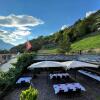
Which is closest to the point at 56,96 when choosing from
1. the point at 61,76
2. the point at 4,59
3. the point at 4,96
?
the point at 4,96

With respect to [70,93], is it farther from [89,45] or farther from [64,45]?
[89,45]

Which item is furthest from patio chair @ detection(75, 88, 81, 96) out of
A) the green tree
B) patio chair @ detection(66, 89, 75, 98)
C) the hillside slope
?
the hillside slope

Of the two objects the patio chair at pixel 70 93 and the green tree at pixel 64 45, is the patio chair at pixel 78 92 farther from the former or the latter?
the green tree at pixel 64 45

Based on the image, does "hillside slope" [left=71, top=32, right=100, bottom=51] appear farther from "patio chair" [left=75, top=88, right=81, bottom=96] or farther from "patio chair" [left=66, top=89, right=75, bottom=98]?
"patio chair" [left=66, top=89, right=75, bottom=98]

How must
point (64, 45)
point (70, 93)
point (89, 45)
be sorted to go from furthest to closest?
point (89, 45) → point (64, 45) → point (70, 93)

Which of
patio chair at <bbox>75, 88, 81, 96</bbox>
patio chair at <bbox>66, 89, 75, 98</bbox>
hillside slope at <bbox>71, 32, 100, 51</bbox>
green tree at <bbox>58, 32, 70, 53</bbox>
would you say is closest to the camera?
patio chair at <bbox>66, 89, 75, 98</bbox>

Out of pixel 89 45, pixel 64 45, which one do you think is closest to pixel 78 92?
pixel 64 45

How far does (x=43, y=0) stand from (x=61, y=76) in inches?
540

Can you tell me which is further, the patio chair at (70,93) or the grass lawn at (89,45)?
the grass lawn at (89,45)

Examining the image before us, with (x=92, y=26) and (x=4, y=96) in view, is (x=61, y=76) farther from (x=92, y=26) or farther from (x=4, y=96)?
(x=92, y=26)

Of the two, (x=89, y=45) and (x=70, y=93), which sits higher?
→ (x=89, y=45)

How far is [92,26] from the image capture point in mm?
59375

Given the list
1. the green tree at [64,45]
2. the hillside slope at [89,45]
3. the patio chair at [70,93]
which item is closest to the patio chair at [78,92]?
the patio chair at [70,93]

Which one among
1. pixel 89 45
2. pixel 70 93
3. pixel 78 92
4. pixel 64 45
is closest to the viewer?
pixel 70 93
